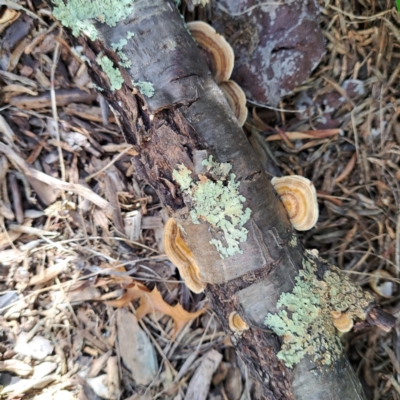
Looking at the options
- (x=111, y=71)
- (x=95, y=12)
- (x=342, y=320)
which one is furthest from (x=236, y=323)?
(x=95, y=12)

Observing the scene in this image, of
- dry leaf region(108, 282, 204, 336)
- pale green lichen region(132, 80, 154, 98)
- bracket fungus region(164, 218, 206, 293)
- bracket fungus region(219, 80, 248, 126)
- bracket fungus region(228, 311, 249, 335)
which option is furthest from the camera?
dry leaf region(108, 282, 204, 336)

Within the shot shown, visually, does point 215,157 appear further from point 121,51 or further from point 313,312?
point 313,312

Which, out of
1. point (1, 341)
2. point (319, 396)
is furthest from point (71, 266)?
point (319, 396)

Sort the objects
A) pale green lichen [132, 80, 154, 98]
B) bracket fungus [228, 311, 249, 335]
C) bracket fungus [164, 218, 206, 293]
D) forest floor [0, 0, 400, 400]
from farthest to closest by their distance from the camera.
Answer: forest floor [0, 0, 400, 400]
bracket fungus [164, 218, 206, 293]
bracket fungus [228, 311, 249, 335]
pale green lichen [132, 80, 154, 98]

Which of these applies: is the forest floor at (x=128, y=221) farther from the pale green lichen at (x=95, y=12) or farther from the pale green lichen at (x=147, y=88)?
the pale green lichen at (x=147, y=88)

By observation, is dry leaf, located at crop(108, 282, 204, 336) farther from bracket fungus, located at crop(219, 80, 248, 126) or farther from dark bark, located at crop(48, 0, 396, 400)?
bracket fungus, located at crop(219, 80, 248, 126)

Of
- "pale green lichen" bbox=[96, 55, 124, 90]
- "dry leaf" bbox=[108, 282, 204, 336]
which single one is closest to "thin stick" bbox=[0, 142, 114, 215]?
"dry leaf" bbox=[108, 282, 204, 336]
